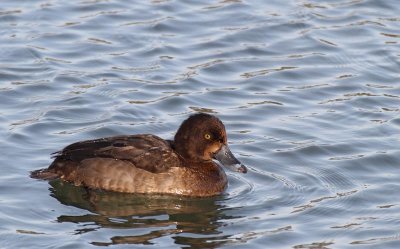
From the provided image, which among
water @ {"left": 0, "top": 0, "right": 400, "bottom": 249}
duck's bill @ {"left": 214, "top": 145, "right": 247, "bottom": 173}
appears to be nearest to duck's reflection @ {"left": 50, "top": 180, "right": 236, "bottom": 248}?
water @ {"left": 0, "top": 0, "right": 400, "bottom": 249}

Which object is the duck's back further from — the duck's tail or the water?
the water

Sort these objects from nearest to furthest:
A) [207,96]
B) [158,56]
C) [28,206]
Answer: [28,206] → [207,96] → [158,56]

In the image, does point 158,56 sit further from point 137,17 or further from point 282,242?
point 282,242

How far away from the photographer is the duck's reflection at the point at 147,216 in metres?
11.4

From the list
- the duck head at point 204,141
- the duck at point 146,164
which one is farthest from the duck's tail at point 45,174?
the duck head at point 204,141

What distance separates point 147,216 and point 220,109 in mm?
3363

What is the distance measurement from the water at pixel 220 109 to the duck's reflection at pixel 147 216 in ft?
0.08

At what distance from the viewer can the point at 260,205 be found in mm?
12211

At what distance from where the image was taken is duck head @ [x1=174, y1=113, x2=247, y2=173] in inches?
506

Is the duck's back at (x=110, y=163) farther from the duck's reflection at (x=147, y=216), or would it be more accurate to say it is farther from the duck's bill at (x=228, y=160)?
the duck's bill at (x=228, y=160)

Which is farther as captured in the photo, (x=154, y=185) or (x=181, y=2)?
(x=181, y=2)

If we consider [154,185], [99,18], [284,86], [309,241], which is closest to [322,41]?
[284,86]

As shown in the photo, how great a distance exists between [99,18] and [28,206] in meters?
6.68

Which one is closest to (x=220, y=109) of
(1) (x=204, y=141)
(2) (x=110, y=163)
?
(1) (x=204, y=141)
